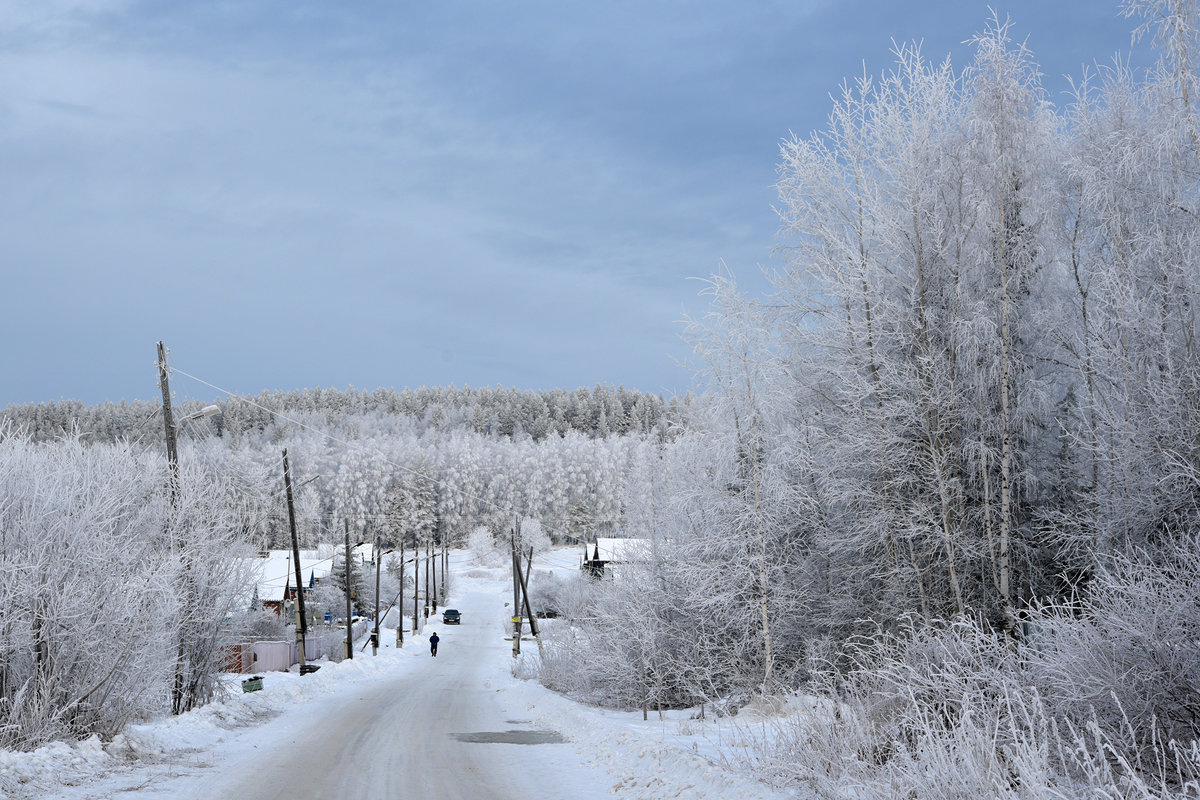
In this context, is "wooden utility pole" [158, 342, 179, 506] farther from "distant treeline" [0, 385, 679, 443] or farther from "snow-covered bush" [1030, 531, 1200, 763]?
"distant treeline" [0, 385, 679, 443]

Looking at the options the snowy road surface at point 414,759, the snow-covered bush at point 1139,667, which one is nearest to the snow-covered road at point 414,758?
the snowy road surface at point 414,759

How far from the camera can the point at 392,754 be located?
45.3 feet

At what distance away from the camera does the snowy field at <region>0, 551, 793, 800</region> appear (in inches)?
394

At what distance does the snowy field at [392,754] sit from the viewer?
10000 millimetres

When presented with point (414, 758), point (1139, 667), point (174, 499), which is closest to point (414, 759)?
point (414, 758)

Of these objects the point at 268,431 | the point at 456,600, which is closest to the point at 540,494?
the point at 456,600

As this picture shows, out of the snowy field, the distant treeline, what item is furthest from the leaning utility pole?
the distant treeline

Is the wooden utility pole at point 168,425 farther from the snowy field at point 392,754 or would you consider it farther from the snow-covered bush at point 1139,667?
the snow-covered bush at point 1139,667

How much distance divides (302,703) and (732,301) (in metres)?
16.6

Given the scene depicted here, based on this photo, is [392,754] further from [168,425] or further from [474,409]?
[474,409]

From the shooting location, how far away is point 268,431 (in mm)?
136500

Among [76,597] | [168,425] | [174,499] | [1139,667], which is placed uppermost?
[168,425]

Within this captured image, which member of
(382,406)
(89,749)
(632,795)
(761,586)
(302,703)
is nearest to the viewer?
(632,795)

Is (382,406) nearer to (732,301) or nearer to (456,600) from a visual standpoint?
(456,600)
